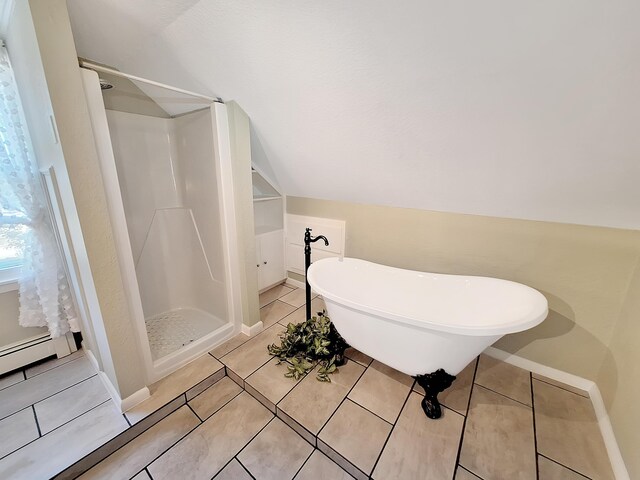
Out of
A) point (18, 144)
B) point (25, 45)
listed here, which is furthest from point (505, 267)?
point (18, 144)

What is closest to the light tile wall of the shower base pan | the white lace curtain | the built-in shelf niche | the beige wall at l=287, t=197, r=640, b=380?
the beige wall at l=287, t=197, r=640, b=380

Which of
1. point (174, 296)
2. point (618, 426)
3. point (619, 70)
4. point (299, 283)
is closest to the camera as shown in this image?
point (619, 70)

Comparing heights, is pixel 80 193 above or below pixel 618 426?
above

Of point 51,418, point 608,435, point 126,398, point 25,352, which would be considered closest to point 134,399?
point 126,398

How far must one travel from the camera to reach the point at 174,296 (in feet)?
7.41

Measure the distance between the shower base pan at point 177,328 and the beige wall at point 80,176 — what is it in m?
0.41

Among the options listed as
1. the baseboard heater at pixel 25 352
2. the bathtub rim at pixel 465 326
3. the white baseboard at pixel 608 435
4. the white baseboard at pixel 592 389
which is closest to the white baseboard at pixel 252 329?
the bathtub rim at pixel 465 326

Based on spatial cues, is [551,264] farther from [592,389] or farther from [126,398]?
[126,398]

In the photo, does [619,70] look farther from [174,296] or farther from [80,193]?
[174,296]

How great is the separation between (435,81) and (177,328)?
92.2 inches

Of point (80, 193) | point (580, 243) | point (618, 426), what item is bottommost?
point (618, 426)

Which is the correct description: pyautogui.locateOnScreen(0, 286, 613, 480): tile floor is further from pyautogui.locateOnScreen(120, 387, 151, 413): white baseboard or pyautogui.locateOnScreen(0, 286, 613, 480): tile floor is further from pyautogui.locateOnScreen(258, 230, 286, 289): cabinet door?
pyautogui.locateOnScreen(258, 230, 286, 289): cabinet door

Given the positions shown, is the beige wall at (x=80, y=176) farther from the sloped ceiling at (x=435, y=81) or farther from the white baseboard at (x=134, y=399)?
the sloped ceiling at (x=435, y=81)

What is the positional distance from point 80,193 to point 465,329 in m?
1.74
